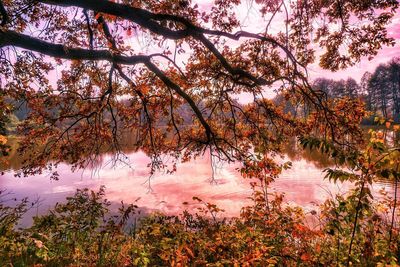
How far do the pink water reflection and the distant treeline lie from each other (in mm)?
46047

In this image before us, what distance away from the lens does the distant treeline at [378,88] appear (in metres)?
58.1

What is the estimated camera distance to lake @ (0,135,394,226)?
40.1 feet

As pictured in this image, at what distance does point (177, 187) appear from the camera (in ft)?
49.2

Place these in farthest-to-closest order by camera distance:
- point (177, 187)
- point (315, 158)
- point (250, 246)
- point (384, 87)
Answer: point (384, 87), point (315, 158), point (177, 187), point (250, 246)

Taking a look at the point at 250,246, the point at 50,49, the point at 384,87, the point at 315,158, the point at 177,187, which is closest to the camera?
the point at 250,246

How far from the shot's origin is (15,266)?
125 inches

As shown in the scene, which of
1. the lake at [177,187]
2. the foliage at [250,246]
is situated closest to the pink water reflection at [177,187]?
the lake at [177,187]

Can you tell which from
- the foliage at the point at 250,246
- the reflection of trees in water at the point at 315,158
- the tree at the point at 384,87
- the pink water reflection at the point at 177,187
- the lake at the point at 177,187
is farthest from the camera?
the tree at the point at 384,87

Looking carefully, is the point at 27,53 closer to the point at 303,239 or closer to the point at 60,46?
the point at 60,46

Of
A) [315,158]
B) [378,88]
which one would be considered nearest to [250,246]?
[315,158]

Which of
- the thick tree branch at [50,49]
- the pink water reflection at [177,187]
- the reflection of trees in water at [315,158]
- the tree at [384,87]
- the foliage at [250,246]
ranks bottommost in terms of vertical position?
the pink water reflection at [177,187]

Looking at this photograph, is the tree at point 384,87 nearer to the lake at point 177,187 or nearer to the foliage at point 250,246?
the lake at point 177,187

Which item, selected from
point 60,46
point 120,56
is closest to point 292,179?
point 120,56

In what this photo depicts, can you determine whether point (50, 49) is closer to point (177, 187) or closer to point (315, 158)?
point (177, 187)
